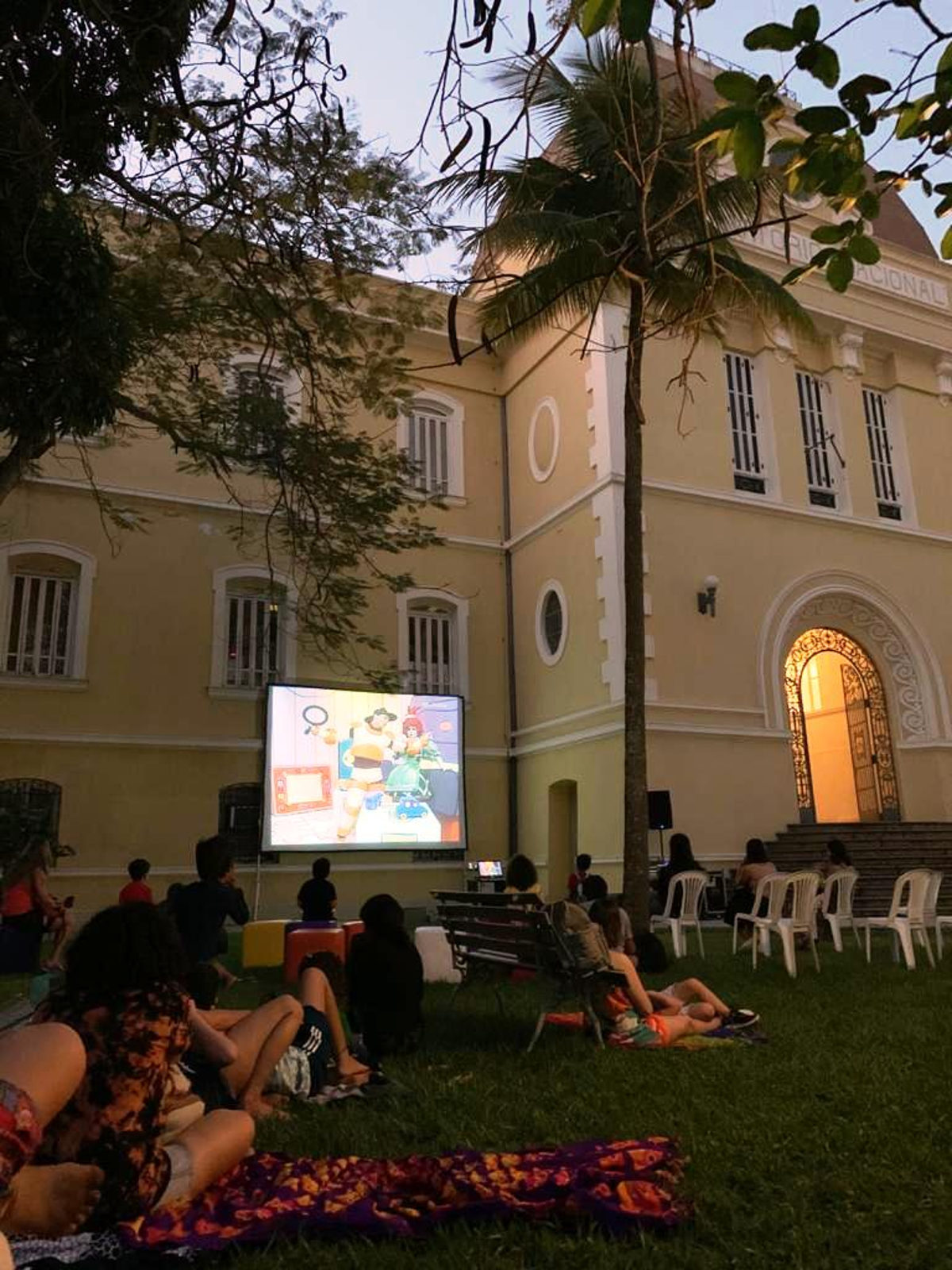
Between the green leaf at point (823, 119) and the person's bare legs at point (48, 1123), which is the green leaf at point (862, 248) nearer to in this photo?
the green leaf at point (823, 119)

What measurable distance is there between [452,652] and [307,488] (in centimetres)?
740

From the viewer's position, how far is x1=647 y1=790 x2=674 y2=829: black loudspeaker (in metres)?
12.0

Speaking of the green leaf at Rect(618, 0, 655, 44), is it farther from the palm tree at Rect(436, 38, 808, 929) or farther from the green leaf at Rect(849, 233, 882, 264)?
the palm tree at Rect(436, 38, 808, 929)

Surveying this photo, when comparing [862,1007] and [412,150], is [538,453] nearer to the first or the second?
[862,1007]

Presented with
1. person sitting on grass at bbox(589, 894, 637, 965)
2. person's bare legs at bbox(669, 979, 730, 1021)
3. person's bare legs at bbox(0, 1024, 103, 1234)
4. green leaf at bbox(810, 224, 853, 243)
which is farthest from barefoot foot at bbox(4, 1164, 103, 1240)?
person sitting on grass at bbox(589, 894, 637, 965)

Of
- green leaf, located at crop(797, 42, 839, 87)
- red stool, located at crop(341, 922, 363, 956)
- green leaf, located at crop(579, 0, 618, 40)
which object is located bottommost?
red stool, located at crop(341, 922, 363, 956)

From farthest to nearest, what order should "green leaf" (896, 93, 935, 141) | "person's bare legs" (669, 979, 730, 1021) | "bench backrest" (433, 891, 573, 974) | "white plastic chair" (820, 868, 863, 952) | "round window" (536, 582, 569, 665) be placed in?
1. "round window" (536, 582, 569, 665)
2. "white plastic chair" (820, 868, 863, 952)
3. "person's bare legs" (669, 979, 730, 1021)
4. "bench backrest" (433, 891, 573, 974)
5. "green leaf" (896, 93, 935, 141)

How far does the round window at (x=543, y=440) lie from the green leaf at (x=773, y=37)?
1371 centimetres

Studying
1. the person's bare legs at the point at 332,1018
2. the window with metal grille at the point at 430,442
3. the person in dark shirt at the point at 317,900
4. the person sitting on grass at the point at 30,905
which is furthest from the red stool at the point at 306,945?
the window with metal grille at the point at 430,442

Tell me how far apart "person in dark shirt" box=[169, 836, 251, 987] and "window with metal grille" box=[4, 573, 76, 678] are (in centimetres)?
777

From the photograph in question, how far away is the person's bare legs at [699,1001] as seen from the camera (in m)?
5.32

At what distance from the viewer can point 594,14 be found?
188cm

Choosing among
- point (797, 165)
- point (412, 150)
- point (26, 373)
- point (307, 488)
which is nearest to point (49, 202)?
point (26, 373)

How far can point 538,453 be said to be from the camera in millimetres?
16281
